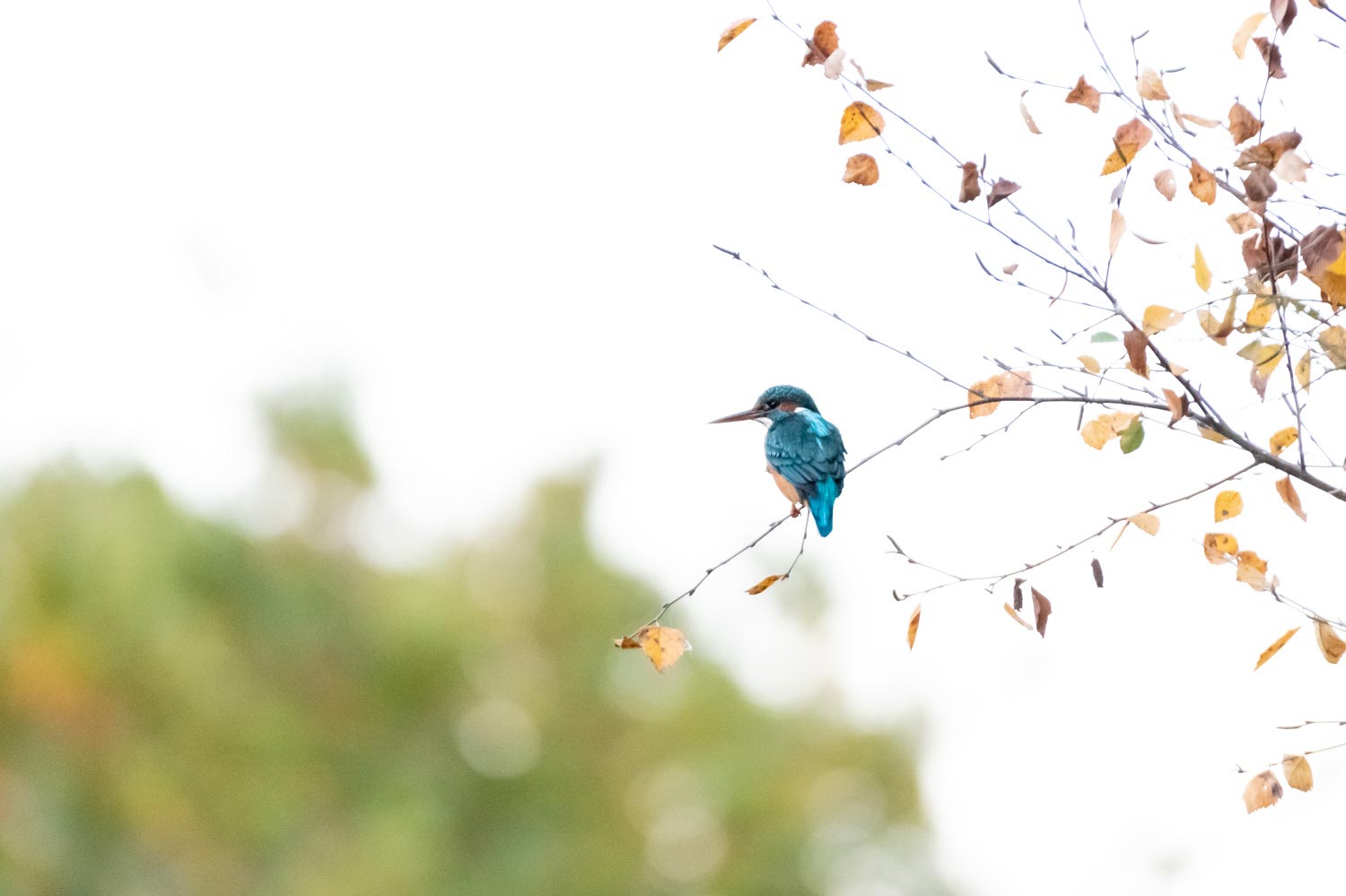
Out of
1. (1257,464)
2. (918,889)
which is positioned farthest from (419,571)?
(1257,464)

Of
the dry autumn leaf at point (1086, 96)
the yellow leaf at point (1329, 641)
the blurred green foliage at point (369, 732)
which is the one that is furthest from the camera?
the blurred green foliage at point (369, 732)

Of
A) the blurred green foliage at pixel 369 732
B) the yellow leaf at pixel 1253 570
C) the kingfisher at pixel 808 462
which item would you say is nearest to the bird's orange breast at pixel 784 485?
the kingfisher at pixel 808 462

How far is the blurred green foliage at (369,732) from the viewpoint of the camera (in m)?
15.7

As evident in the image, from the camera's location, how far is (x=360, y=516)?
62.2 ft

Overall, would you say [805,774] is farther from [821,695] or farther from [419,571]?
[419,571]

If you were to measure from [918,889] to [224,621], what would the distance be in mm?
9028

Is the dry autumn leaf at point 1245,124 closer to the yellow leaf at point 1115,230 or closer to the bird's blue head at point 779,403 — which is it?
the yellow leaf at point 1115,230

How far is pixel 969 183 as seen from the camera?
9.01ft

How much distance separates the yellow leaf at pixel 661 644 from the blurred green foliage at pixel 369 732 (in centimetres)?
1256

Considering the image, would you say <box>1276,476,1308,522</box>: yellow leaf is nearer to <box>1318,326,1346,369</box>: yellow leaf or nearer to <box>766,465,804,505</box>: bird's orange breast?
<box>1318,326,1346,369</box>: yellow leaf

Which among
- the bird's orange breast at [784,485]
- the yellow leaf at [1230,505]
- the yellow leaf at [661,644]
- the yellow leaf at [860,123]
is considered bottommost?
the yellow leaf at [661,644]

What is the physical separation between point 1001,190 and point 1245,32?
20.8 inches

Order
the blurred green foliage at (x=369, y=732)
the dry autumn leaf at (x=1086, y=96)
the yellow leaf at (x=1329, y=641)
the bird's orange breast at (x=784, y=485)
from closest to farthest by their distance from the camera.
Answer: the yellow leaf at (x=1329, y=641), the dry autumn leaf at (x=1086, y=96), the bird's orange breast at (x=784, y=485), the blurred green foliage at (x=369, y=732)

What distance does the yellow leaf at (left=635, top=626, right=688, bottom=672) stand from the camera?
9.57 ft
